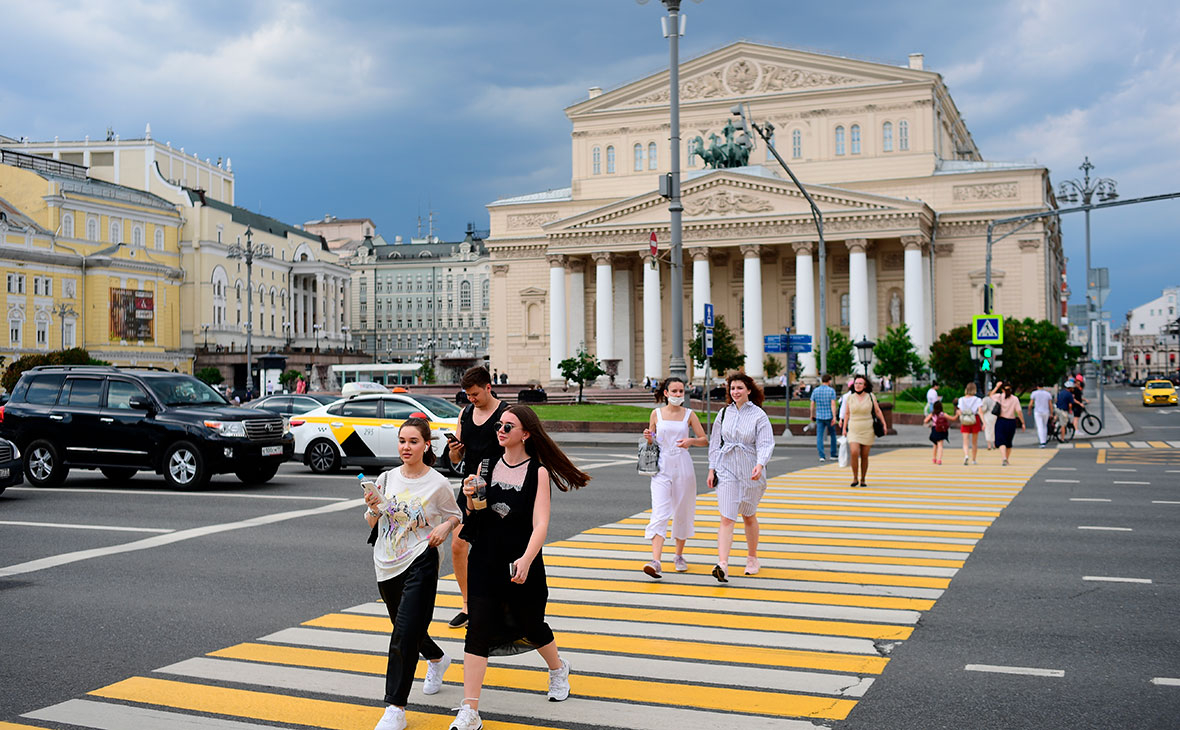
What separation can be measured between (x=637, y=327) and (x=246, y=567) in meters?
65.7

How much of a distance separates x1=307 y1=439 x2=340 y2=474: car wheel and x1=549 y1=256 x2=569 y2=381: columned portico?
1968 inches

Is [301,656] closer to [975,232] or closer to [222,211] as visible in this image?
[975,232]

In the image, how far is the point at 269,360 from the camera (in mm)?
65125

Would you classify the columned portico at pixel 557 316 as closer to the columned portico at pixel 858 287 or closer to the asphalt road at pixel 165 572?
the columned portico at pixel 858 287

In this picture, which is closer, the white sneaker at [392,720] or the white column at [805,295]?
the white sneaker at [392,720]

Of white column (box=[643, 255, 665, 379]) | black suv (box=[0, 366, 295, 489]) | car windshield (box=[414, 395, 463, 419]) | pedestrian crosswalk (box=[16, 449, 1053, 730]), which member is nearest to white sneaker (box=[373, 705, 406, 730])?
pedestrian crosswalk (box=[16, 449, 1053, 730])

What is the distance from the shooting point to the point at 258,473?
1858cm

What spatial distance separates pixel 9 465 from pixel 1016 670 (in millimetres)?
14804

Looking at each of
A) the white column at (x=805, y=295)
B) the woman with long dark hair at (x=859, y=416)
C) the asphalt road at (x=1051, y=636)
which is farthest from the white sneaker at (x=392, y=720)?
the white column at (x=805, y=295)

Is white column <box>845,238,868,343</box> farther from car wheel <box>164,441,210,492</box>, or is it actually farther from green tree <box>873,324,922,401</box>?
car wheel <box>164,441,210,492</box>

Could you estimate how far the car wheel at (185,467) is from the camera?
57.6ft

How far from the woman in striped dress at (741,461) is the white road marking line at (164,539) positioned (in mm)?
6496

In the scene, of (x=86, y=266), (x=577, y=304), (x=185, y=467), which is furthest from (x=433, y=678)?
(x=86, y=266)

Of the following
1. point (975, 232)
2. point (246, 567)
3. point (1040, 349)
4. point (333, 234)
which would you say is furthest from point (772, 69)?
point (333, 234)
